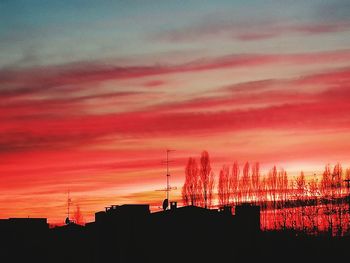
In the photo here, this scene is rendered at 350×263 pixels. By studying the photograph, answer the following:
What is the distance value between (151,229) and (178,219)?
3.01 metres

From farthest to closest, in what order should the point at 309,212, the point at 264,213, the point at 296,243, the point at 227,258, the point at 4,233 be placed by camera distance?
1. the point at 264,213
2. the point at 309,212
3. the point at 296,243
4. the point at 4,233
5. the point at 227,258

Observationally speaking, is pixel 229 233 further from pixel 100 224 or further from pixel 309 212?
pixel 309 212

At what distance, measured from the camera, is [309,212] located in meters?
125

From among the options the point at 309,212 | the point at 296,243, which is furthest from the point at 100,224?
the point at 309,212

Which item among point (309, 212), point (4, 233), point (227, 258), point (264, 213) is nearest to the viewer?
point (227, 258)

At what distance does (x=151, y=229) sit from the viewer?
232 feet

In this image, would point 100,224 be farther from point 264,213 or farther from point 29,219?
point 264,213

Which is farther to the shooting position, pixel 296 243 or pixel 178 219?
pixel 296 243

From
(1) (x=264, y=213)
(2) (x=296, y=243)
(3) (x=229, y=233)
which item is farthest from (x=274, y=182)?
(3) (x=229, y=233)

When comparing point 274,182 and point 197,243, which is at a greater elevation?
point 274,182

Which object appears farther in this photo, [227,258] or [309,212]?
[309,212]

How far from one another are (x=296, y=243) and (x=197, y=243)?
→ 59.0 ft

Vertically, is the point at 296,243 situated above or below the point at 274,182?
below

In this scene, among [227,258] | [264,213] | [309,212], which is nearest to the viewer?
[227,258]
